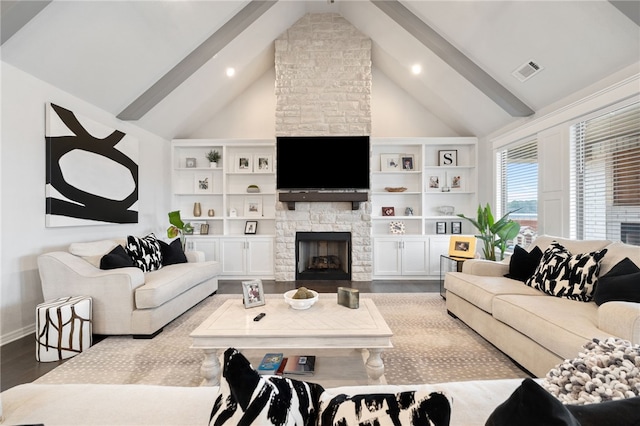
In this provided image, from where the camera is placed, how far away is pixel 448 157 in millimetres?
5125

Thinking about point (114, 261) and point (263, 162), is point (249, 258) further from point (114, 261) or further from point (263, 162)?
point (114, 261)

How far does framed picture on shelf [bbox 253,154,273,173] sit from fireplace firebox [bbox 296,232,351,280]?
4.30 ft

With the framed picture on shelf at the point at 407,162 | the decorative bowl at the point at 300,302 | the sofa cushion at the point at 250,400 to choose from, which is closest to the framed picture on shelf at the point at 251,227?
the framed picture on shelf at the point at 407,162

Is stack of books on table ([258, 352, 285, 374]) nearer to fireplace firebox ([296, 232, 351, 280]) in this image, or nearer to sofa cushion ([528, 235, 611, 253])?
sofa cushion ([528, 235, 611, 253])

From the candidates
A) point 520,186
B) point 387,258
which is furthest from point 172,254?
point 520,186

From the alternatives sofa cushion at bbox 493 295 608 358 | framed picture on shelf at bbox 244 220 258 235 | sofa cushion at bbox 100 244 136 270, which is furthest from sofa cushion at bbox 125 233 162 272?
sofa cushion at bbox 493 295 608 358

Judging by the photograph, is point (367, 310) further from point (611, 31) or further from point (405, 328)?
point (611, 31)

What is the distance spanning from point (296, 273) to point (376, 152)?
2.52 m

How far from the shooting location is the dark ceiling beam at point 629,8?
2.13m

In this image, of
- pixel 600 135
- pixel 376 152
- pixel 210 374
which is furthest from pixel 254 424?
pixel 376 152

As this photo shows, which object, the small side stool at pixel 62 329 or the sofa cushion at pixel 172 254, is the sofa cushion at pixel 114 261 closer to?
the small side stool at pixel 62 329

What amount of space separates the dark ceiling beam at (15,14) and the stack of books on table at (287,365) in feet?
10.3

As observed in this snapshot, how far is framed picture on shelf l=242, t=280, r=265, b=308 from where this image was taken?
84.8 inches

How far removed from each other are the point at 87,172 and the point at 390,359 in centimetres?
369
